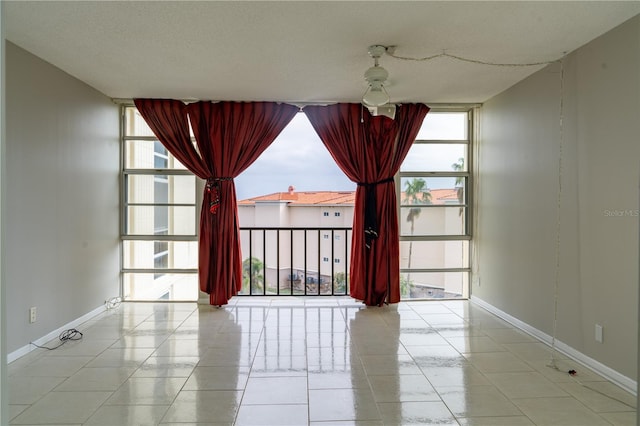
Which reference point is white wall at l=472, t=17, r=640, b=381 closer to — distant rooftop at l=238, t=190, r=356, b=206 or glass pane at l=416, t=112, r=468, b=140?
glass pane at l=416, t=112, r=468, b=140

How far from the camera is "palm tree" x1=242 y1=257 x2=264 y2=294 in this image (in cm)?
512

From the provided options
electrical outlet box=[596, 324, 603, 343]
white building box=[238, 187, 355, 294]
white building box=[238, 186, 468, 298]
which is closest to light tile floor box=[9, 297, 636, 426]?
electrical outlet box=[596, 324, 603, 343]

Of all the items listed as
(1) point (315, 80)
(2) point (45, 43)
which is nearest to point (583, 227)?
(1) point (315, 80)

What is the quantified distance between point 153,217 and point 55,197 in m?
1.40

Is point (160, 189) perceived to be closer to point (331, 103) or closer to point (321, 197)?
point (321, 197)

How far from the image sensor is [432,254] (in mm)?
5023

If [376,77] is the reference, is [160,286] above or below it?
below

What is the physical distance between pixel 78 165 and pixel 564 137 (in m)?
4.51

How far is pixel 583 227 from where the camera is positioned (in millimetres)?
3018

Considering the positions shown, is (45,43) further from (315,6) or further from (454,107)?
(454,107)

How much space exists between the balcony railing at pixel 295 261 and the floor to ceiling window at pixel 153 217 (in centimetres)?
74

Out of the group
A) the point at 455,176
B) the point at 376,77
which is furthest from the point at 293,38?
the point at 455,176

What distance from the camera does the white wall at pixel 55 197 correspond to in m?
3.08

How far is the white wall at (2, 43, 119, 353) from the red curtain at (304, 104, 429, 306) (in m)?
2.44
